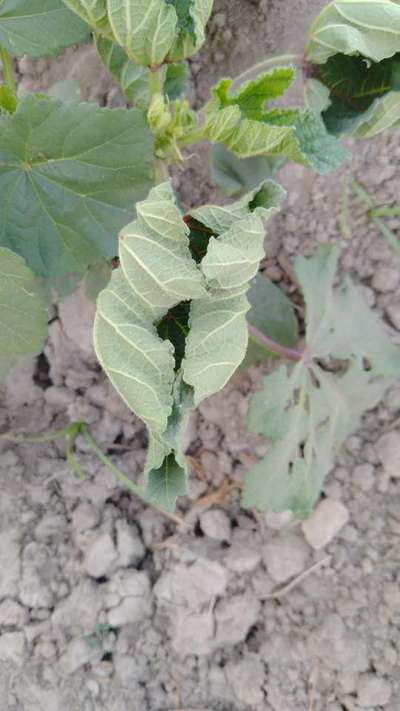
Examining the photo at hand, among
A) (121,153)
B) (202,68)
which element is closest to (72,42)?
(121,153)

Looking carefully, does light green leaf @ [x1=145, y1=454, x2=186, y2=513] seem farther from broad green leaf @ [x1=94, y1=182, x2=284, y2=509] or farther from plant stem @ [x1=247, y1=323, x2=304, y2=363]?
plant stem @ [x1=247, y1=323, x2=304, y2=363]

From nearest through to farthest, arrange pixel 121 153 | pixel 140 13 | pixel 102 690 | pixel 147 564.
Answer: pixel 140 13, pixel 121 153, pixel 102 690, pixel 147 564

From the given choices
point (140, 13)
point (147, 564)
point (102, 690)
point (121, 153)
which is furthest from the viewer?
point (147, 564)

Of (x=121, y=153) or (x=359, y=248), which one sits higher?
(x=121, y=153)

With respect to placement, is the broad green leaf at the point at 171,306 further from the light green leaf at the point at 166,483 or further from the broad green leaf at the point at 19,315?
the broad green leaf at the point at 19,315

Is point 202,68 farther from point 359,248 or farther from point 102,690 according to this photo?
point 102,690

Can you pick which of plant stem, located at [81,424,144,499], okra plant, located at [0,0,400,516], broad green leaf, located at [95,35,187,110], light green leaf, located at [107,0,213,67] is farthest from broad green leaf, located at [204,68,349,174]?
plant stem, located at [81,424,144,499]

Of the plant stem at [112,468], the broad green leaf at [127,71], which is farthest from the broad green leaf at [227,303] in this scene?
the plant stem at [112,468]

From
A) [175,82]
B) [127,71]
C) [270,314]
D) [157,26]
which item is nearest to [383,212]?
[270,314]
